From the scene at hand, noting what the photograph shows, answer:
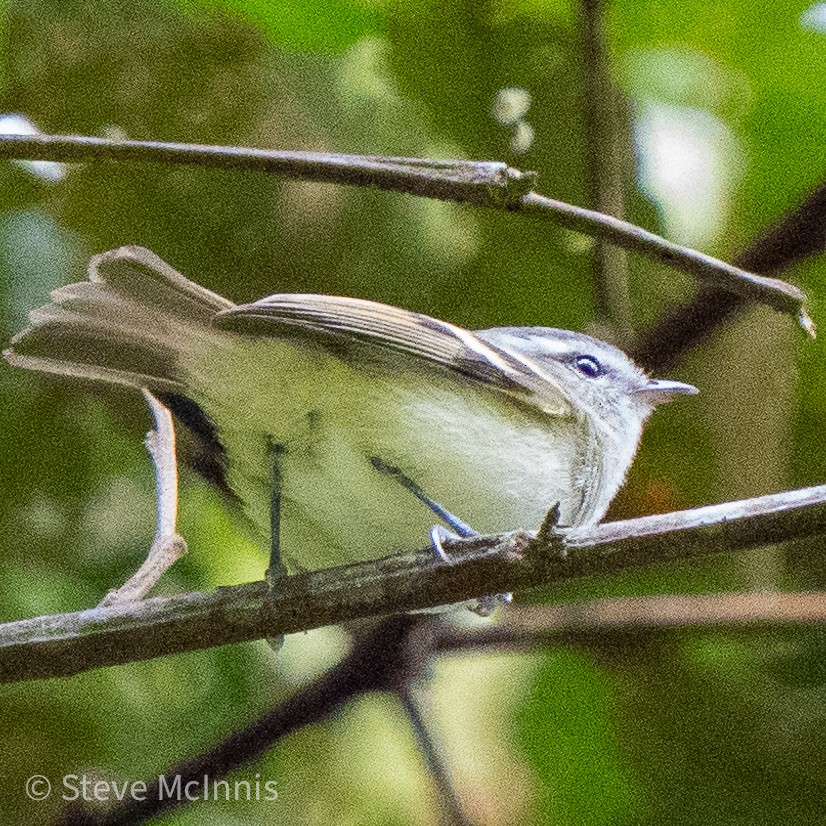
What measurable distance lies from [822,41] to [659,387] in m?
0.33

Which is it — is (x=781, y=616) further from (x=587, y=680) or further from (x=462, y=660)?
(x=462, y=660)

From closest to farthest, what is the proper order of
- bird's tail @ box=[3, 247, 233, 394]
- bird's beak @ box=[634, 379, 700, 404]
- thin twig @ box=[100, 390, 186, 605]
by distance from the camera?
thin twig @ box=[100, 390, 186, 605]
bird's tail @ box=[3, 247, 233, 394]
bird's beak @ box=[634, 379, 700, 404]

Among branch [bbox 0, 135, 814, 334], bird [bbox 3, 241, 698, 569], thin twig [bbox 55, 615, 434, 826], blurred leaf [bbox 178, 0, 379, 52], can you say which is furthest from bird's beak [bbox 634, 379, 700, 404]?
blurred leaf [bbox 178, 0, 379, 52]

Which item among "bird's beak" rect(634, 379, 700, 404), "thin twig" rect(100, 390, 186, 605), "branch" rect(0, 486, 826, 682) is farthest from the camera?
"bird's beak" rect(634, 379, 700, 404)

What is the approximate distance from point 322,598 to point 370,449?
204 mm

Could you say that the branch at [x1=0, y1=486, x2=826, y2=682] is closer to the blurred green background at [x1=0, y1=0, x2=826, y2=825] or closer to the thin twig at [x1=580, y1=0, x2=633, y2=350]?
the blurred green background at [x1=0, y1=0, x2=826, y2=825]

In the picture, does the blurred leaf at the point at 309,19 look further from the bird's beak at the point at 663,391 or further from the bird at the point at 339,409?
the bird's beak at the point at 663,391

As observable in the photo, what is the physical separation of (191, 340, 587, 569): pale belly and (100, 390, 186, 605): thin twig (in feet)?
0.13

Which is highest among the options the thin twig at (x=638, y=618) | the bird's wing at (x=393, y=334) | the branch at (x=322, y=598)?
the bird's wing at (x=393, y=334)

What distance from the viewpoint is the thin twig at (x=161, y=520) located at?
2.29ft

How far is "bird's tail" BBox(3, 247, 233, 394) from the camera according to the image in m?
0.81

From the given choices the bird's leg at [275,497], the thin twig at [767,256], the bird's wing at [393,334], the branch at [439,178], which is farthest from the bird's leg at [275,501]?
the thin twig at [767,256]

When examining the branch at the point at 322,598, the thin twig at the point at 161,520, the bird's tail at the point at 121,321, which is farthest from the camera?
the bird's tail at the point at 121,321

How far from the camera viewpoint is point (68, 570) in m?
0.91
